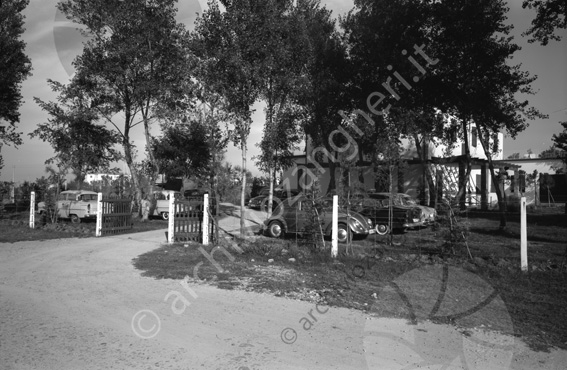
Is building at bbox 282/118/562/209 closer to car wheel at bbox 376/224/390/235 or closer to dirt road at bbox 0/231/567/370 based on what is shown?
car wheel at bbox 376/224/390/235

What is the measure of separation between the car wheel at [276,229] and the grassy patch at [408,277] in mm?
2384

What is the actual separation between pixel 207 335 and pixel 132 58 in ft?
64.2

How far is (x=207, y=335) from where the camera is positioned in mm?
5602

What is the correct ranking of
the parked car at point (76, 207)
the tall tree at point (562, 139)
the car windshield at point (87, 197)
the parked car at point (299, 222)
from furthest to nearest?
the tall tree at point (562, 139)
the car windshield at point (87, 197)
the parked car at point (76, 207)
the parked car at point (299, 222)

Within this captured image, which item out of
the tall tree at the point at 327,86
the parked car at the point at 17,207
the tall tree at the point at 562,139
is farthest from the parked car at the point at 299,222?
the tall tree at the point at 562,139

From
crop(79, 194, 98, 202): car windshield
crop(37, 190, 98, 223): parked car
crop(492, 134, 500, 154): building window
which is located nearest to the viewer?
crop(37, 190, 98, 223): parked car

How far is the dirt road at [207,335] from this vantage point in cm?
485

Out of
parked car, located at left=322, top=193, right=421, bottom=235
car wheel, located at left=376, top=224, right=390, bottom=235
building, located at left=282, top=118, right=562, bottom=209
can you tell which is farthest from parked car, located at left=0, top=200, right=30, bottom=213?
car wheel, located at left=376, top=224, right=390, bottom=235

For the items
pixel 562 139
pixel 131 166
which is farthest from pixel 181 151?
pixel 562 139

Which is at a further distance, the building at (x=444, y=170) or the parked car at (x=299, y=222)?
the building at (x=444, y=170)

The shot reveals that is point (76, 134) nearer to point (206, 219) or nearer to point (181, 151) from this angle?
point (181, 151)

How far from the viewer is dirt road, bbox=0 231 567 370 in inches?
191

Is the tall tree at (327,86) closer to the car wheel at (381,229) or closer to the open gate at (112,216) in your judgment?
the car wheel at (381,229)

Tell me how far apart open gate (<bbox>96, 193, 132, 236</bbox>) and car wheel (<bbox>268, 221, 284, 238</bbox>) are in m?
6.66
